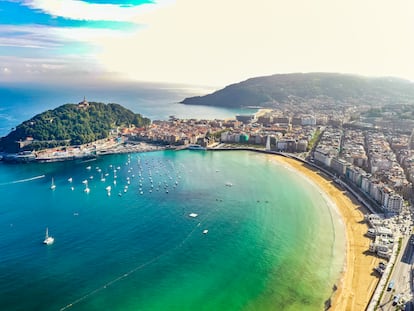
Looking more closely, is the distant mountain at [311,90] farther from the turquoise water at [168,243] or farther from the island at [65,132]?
the turquoise water at [168,243]

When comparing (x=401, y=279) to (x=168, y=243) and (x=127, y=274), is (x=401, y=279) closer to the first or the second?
(x=168, y=243)

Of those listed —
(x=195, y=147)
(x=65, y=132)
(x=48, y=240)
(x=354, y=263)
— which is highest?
(x=65, y=132)

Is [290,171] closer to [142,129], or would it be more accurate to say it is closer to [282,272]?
[282,272]

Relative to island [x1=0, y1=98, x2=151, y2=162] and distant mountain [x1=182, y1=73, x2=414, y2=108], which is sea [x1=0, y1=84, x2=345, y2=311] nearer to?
island [x1=0, y1=98, x2=151, y2=162]

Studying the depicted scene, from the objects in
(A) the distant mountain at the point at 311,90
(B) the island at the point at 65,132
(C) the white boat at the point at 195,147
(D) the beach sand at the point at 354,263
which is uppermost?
(A) the distant mountain at the point at 311,90

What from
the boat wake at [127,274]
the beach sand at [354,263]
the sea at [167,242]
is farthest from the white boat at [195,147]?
the boat wake at [127,274]

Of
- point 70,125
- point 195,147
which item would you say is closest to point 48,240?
point 195,147
